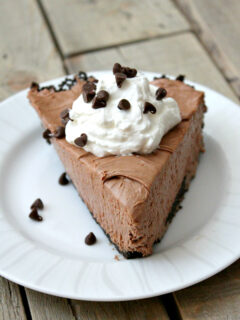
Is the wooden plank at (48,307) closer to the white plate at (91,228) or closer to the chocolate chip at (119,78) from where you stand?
the white plate at (91,228)

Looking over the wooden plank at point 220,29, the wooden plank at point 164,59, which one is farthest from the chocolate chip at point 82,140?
the wooden plank at point 220,29

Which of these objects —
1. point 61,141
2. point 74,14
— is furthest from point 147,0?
point 61,141

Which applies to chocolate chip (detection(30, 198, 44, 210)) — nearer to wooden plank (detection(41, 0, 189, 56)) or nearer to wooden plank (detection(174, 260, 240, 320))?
wooden plank (detection(174, 260, 240, 320))

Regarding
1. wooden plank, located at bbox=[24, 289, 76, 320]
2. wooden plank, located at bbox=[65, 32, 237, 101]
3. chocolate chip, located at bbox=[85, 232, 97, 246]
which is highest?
wooden plank, located at bbox=[65, 32, 237, 101]

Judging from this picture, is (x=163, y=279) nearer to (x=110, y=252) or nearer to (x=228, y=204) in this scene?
(x=110, y=252)

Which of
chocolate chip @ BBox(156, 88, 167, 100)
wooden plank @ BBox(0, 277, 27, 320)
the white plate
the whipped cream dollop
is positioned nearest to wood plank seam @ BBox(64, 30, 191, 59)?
the white plate

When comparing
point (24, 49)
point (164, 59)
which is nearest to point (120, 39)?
point (164, 59)
